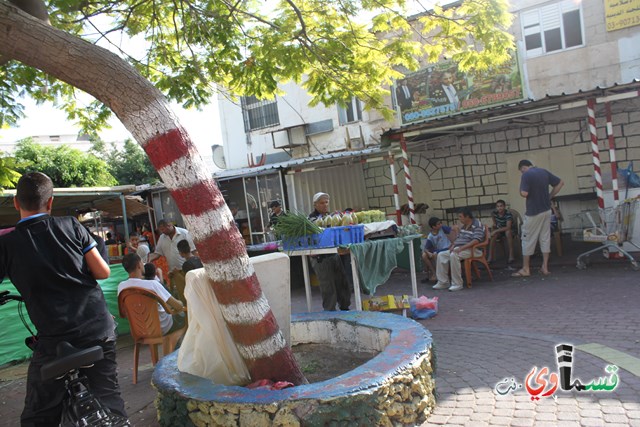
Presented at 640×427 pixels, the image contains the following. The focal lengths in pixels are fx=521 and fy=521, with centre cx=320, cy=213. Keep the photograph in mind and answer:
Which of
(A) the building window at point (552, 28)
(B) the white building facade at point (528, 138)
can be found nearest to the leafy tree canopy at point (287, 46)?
(B) the white building facade at point (528, 138)

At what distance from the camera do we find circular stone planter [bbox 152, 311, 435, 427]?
121 inches

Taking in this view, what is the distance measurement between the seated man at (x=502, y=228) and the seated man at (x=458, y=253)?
1.89m

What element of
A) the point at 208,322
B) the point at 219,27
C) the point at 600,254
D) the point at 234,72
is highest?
the point at 219,27

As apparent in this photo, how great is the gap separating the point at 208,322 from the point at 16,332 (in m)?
5.09

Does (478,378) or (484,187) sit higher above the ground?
(484,187)

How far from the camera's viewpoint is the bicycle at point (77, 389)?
8.96 feet

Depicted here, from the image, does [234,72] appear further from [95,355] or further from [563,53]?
[563,53]

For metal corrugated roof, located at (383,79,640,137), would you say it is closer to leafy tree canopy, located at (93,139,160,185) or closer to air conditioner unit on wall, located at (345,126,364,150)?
air conditioner unit on wall, located at (345,126,364,150)

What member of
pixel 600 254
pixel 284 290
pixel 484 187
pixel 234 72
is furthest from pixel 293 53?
pixel 484 187

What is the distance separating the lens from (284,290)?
4297mm

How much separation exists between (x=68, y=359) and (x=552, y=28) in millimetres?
14357

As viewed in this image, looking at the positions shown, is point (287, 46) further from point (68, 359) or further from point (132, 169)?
point (132, 169)

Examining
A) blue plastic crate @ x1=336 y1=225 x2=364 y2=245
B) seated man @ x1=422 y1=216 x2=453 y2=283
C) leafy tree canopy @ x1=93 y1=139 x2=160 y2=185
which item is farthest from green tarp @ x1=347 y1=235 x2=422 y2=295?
leafy tree canopy @ x1=93 y1=139 x2=160 y2=185

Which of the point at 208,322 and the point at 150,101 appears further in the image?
the point at 208,322
